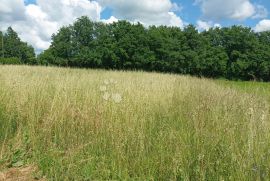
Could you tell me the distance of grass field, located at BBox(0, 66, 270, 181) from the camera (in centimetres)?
376

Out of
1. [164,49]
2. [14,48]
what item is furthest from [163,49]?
[14,48]

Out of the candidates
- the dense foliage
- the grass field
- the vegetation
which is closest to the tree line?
the vegetation

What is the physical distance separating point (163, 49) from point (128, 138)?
166 feet

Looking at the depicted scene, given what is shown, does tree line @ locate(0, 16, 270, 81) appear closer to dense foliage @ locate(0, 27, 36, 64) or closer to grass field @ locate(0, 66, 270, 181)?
dense foliage @ locate(0, 27, 36, 64)

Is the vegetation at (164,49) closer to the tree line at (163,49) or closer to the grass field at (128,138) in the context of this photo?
the tree line at (163,49)

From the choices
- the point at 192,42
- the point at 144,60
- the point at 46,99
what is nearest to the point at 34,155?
the point at 46,99

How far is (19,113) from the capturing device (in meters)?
5.90

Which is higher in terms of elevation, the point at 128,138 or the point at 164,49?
the point at 164,49

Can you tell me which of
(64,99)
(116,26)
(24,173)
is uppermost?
(116,26)

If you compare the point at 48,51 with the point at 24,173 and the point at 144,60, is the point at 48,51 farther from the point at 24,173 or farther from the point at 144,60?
the point at 24,173

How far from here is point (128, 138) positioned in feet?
14.9

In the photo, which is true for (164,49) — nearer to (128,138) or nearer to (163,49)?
(163,49)

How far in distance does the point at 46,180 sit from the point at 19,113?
211 centimetres

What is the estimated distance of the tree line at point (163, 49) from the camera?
53.5m
